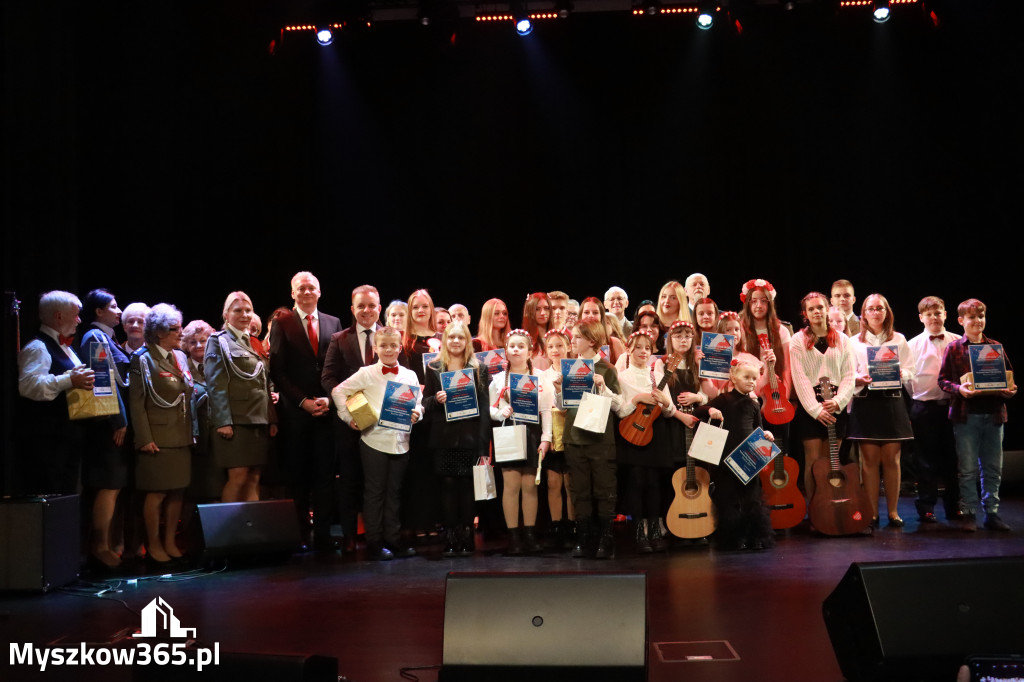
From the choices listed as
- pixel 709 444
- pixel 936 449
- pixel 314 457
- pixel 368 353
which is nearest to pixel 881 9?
pixel 936 449

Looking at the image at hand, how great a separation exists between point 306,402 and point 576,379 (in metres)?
1.91

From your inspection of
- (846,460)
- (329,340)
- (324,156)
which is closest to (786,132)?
(846,460)

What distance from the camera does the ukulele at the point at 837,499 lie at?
235 inches

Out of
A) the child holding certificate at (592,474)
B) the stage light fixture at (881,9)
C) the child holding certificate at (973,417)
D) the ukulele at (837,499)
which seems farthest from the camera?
the stage light fixture at (881,9)

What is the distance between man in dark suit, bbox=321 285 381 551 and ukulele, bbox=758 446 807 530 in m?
2.85

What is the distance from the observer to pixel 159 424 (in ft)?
18.7

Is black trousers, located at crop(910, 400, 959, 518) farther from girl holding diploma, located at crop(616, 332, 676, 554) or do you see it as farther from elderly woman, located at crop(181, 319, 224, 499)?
elderly woman, located at crop(181, 319, 224, 499)

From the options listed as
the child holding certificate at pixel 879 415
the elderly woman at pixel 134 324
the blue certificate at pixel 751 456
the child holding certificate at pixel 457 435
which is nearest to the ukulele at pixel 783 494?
the blue certificate at pixel 751 456

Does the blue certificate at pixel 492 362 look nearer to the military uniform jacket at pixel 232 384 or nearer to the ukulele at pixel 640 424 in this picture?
the ukulele at pixel 640 424

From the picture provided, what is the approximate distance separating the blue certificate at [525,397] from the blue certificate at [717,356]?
1163 mm

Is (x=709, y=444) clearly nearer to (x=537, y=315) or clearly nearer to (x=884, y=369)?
(x=884, y=369)

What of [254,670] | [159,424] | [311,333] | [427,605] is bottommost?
[427,605]

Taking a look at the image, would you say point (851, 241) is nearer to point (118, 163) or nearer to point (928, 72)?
point (928, 72)

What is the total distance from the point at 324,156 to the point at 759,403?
562cm
